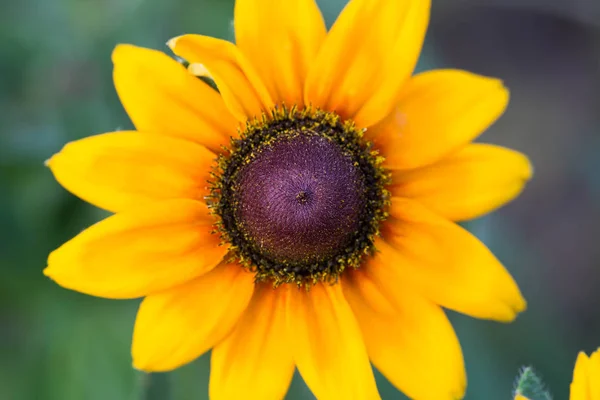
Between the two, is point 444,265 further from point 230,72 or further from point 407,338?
point 230,72

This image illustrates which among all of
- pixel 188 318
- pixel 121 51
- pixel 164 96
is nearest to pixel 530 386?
pixel 188 318

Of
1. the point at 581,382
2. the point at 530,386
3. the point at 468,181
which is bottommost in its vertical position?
the point at 530,386

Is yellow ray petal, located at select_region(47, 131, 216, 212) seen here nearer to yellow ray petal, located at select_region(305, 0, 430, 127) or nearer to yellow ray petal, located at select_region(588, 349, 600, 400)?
yellow ray petal, located at select_region(305, 0, 430, 127)

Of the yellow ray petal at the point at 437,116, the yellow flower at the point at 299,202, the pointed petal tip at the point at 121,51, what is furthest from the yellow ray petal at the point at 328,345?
the pointed petal tip at the point at 121,51

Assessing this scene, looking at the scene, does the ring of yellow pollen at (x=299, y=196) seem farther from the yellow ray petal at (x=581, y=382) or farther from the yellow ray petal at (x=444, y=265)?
the yellow ray petal at (x=581, y=382)

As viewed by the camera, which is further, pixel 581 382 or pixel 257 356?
pixel 257 356
